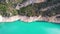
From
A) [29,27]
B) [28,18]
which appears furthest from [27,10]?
[29,27]

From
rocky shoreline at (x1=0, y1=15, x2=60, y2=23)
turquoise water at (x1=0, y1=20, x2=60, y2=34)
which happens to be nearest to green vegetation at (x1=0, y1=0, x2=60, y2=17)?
rocky shoreline at (x1=0, y1=15, x2=60, y2=23)

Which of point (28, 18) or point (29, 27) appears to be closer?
point (29, 27)

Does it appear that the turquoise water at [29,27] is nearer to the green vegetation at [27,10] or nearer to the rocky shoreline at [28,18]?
the rocky shoreline at [28,18]

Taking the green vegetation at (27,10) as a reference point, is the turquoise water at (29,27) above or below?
below

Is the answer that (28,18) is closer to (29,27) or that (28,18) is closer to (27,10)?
(27,10)

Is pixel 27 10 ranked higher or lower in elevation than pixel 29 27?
higher

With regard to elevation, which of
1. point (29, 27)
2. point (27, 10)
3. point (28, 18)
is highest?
point (27, 10)

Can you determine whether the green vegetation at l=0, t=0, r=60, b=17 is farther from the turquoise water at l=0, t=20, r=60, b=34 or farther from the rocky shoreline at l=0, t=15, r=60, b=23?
the turquoise water at l=0, t=20, r=60, b=34

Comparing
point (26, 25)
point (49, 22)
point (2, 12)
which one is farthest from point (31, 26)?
point (2, 12)

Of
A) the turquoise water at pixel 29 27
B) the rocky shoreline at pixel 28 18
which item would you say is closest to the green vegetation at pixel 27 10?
the rocky shoreline at pixel 28 18
